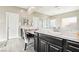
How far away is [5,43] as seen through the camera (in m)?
1.11

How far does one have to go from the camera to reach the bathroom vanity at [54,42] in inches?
38.2

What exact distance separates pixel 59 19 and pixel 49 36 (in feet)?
1.03

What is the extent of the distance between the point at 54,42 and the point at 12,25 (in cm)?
69

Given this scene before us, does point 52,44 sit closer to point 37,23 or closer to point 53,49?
point 53,49

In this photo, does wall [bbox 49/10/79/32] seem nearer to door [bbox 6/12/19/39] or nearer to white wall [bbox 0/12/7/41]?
door [bbox 6/12/19/39]

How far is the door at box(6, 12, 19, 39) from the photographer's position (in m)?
1.10

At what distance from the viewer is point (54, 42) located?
116 centimetres

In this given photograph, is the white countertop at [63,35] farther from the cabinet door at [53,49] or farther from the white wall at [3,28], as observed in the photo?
the white wall at [3,28]

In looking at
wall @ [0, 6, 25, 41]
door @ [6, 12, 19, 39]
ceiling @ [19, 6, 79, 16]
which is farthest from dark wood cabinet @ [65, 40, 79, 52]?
wall @ [0, 6, 25, 41]

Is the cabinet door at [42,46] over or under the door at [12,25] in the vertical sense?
under

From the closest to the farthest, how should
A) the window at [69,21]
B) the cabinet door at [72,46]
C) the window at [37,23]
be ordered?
the cabinet door at [72,46], the window at [69,21], the window at [37,23]

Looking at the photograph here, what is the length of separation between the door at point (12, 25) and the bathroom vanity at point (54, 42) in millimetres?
324

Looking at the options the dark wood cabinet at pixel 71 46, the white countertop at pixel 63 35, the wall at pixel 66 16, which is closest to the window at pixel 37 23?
the white countertop at pixel 63 35

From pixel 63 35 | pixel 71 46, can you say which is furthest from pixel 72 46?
pixel 63 35
